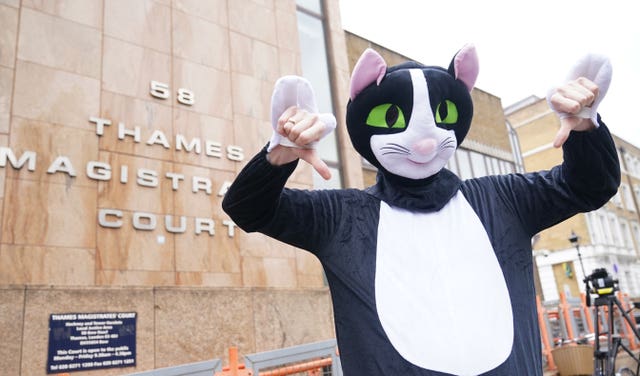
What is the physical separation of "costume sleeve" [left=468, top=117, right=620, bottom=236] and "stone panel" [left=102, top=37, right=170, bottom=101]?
6.61 meters

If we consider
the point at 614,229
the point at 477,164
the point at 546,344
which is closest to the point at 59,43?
the point at 546,344

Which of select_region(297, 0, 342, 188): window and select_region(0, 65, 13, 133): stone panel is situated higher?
select_region(297, 0, 342, 188): window

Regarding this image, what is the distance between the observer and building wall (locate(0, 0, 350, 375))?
6043 mm

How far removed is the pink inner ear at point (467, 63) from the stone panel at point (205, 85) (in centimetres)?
665

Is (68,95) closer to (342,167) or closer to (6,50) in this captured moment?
(6,50)

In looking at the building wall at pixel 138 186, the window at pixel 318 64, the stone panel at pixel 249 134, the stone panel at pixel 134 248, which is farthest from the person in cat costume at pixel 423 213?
the window at pixel 318 64

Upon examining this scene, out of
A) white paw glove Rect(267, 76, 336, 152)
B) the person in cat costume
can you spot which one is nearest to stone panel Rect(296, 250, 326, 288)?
the person in cat costume

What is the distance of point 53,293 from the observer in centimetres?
564

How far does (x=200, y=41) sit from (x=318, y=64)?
11.0 feet

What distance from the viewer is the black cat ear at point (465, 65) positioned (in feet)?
6.67

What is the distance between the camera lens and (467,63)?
6.70ft

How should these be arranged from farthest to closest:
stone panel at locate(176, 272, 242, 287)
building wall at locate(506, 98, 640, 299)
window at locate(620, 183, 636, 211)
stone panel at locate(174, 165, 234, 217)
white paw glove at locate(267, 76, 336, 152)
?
window at locate(620, 183, 636, 211) → building wall at locate(506, 98, 640, 299) → stone panel at locate(174, 165, 234, 217) → stone panel at locate(176, 272, 242, 287) → white paw glove at locate(267, 76, 336, 152)

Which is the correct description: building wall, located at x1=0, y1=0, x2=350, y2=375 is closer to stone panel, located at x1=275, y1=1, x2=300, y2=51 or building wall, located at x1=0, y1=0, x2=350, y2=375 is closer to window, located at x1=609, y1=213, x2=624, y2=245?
stone panel, located at x1=275, y1=1, x2=300, y2=51

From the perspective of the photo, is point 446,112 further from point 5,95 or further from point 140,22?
point 140,22
